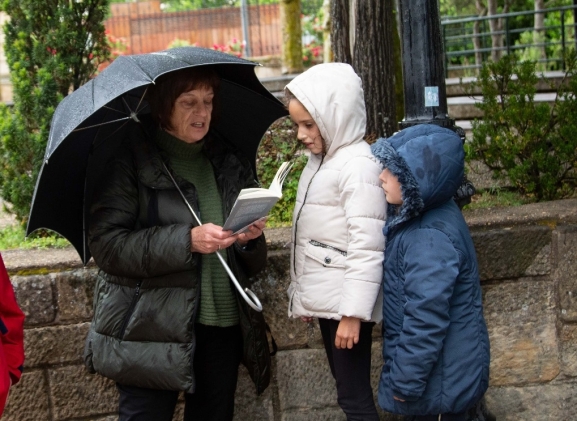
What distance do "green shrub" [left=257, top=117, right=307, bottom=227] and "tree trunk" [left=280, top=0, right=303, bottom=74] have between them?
43.5 feet

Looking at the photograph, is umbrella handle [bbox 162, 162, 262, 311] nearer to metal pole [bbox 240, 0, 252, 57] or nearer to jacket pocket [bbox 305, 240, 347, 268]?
jacket pocket [bbox 305, 240, 347, 268]

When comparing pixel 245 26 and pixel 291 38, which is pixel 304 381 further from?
pixel 245 26

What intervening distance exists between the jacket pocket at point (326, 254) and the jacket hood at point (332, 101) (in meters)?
0.37

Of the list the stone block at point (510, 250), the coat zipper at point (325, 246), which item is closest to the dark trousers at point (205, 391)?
the coat zipper at point (325, 246)

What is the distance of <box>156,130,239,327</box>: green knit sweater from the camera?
125 inches

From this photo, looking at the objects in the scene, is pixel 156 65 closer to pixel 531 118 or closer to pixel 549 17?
pixel 531 118

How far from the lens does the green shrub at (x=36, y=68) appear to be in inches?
185

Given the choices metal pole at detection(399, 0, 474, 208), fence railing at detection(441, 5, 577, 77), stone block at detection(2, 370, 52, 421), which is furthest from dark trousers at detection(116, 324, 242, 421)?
fence railing at detection(441, 5, 577, 77)

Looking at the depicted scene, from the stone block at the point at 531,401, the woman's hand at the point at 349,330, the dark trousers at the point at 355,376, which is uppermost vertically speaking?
the woman's hand at the point at 349,330

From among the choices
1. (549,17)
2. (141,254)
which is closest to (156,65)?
(141,254)

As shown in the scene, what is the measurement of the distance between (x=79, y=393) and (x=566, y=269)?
2.54 metres

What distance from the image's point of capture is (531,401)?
14.2ft

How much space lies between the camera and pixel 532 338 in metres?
4.27

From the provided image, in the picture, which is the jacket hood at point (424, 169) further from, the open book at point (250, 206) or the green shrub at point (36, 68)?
the green shrub at point (36, 68)
